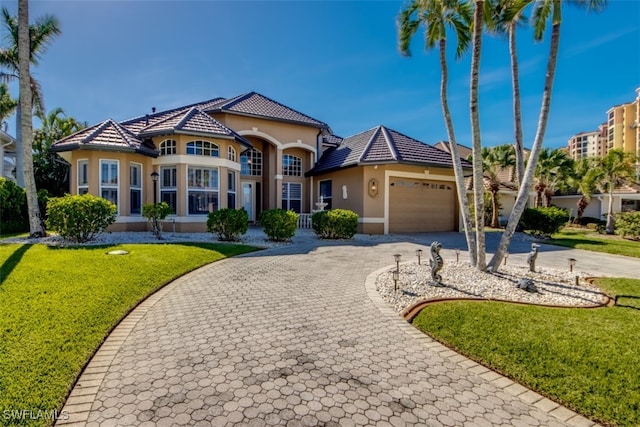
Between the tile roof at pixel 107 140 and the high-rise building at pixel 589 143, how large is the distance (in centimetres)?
10799

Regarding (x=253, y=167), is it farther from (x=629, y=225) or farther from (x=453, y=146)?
(x=629, y=225)

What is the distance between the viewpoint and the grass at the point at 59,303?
326 cm

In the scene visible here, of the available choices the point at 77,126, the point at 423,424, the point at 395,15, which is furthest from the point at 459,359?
the point at 77,126

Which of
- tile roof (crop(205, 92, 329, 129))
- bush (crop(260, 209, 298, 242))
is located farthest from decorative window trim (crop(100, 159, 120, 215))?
bush (crop(260, 209, 298, 242))

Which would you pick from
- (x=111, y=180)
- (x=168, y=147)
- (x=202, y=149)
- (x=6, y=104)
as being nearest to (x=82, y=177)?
(x=111, y=180)

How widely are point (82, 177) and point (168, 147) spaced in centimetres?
404

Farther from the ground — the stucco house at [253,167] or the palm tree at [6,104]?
the palm tree at [6,104]

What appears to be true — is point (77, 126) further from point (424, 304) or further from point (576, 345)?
point (576, 345)

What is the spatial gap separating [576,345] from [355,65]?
15692 mm

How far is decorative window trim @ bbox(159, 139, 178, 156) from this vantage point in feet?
50.1

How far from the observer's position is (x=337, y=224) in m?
14.7

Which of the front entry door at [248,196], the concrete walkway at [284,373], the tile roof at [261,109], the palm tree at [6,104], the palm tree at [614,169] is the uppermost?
the palm tree at [6,104]

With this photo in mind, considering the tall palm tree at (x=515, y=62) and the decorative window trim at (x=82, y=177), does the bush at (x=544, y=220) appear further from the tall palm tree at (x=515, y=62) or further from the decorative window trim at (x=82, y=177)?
the decorative window trim at (x=82, y=177)

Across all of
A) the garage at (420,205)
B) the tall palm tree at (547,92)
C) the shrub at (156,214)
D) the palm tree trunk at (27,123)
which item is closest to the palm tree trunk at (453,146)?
the tall palm tree at (547,92)
